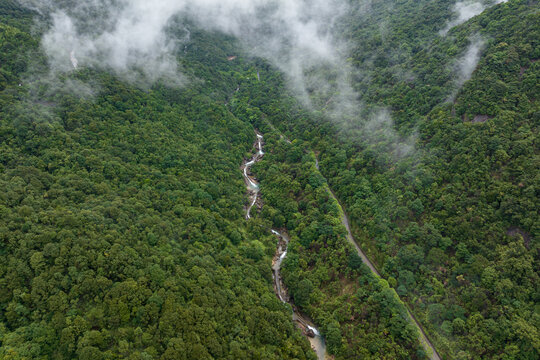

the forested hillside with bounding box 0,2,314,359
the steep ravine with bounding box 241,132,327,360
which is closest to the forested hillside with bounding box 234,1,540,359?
the steep ravine with bounding box 241,132,327,360

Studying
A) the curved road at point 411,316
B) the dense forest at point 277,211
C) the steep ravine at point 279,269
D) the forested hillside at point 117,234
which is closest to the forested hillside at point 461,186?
the dense forest at point 277,211

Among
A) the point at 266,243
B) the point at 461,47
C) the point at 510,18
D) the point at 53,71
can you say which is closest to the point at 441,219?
the point at 266,243

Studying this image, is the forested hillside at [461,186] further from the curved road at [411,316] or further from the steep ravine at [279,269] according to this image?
the steep ravine at [279,269]

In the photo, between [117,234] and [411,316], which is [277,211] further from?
[117,234]

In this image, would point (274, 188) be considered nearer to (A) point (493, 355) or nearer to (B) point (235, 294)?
(B) point (235, 294)

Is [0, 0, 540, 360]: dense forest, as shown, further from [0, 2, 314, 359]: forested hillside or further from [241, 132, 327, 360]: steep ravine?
[241, 132, 327, 360]: steep ravine
